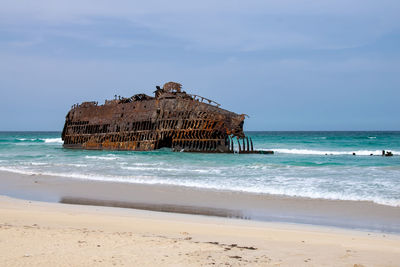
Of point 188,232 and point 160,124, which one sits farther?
point 160,124

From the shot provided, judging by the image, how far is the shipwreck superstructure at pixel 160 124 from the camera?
2548 cm

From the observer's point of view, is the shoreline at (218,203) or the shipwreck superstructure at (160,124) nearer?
the shoreline at (218,203)

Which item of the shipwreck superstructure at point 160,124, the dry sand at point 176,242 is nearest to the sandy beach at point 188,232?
the dry sand at point 176,242

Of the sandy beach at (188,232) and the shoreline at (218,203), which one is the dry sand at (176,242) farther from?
the shoreline at (218,203)

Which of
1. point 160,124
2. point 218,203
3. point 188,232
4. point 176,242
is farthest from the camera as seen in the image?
point 160,124

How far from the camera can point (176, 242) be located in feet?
17.8

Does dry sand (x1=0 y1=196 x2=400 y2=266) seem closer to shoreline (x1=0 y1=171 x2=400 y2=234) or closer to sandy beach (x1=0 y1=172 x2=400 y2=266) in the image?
sandy beach (x1=0 y1=172 x2=400 y2=266)

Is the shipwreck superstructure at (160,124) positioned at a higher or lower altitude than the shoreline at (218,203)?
higher

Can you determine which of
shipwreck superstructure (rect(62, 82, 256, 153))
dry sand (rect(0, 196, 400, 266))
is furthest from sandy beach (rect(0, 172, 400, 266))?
shipwreck superstructure (rect(62, 82, 256, 153))

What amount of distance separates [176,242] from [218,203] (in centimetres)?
395

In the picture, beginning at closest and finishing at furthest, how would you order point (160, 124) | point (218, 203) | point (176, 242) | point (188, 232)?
point (176, 242) < point (188, 232) < point (218, 203) < point (160, 124)

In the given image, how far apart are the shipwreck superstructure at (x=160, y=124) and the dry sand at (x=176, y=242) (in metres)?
18.0

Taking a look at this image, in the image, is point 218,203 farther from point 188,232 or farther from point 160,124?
point 160,124

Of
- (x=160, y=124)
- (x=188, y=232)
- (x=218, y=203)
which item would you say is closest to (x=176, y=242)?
(x=188, y=232)
